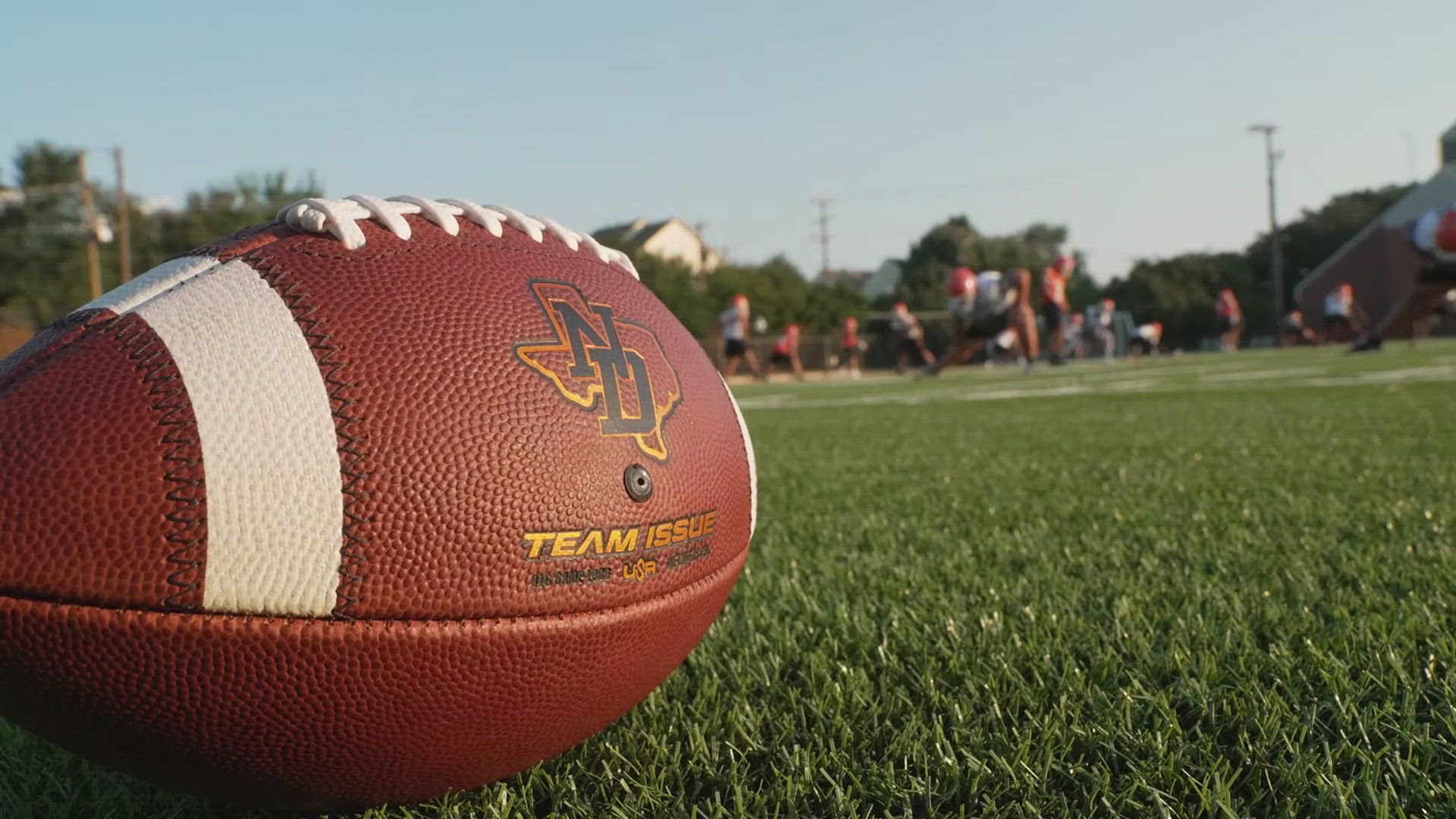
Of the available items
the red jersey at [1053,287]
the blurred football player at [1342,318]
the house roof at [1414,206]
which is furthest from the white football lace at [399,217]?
the house roof at [1414,206]

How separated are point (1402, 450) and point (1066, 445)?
1565 millimetres

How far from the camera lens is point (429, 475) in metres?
1.34

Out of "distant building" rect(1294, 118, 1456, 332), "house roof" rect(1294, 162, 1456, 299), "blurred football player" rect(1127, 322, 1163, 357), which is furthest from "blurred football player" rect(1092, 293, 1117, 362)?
"house roof" rect(1294, 162, 1456, 299)

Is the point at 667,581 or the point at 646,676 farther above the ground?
the point at 667,581

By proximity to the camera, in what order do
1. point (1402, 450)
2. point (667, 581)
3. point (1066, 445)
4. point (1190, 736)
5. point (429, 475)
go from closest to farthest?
point (429, 475) < point (667, 581) < point (1190, 736) < point (1402, 450) < point (1066, 445)

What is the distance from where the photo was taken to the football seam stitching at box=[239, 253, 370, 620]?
130cm

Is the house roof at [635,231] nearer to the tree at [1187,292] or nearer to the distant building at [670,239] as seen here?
the distant building at [670,239]

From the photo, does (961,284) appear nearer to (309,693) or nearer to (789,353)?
(789,353)

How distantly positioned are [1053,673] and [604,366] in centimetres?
98

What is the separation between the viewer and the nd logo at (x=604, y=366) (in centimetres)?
146

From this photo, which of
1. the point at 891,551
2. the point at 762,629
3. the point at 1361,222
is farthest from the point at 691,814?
the point at 1361,222

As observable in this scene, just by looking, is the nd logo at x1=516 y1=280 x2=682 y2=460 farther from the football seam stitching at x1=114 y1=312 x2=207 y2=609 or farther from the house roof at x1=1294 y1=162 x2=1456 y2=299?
the house roof at x1=1294 y1=162 x2=1456 y2=299

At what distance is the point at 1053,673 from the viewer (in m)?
1.92

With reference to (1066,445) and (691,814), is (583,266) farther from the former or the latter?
(1066,445)
